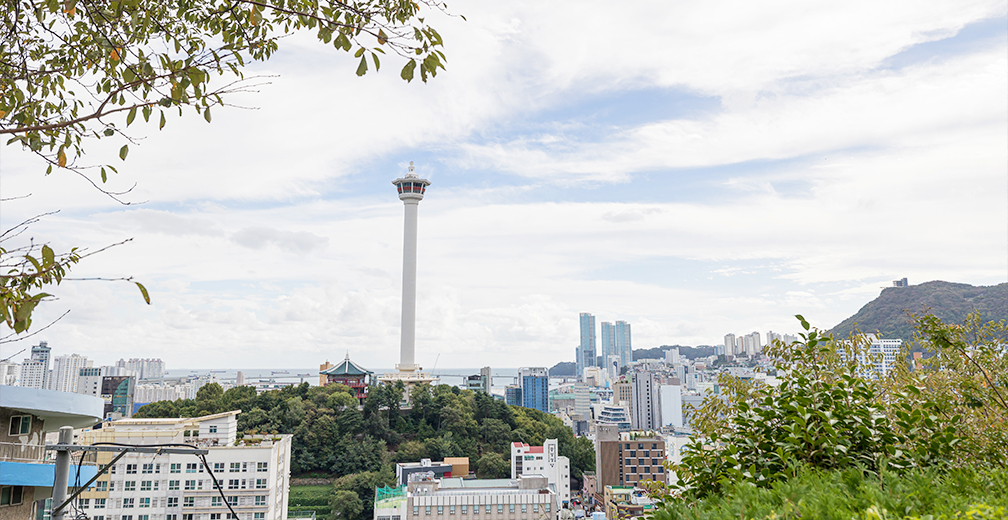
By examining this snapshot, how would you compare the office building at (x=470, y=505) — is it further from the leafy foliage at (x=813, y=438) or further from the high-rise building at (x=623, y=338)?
the high-rise building at (x=623, y=338)

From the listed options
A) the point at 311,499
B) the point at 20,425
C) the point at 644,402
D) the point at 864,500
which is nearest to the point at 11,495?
the point at 20,425

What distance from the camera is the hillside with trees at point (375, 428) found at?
78.0ft

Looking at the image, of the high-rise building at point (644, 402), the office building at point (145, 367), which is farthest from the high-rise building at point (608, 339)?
the office building at point (145, 367)

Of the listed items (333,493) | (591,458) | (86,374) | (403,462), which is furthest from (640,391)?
(86,374)

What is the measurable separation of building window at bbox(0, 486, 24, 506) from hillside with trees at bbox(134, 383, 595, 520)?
59.3 ft

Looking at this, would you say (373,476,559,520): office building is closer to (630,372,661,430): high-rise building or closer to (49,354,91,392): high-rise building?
(630,372,661,430): high-rise building

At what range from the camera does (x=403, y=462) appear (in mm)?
25594

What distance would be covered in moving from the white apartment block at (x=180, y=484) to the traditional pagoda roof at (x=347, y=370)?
18037 mm

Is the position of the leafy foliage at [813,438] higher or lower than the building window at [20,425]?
higher

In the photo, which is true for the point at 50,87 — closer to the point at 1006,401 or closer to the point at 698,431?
the point at 698,431

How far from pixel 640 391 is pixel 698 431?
5552cm

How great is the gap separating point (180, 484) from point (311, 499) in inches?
292

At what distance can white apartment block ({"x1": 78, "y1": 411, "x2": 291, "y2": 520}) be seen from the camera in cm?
1455

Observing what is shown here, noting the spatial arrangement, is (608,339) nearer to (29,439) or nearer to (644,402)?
(644,402)
